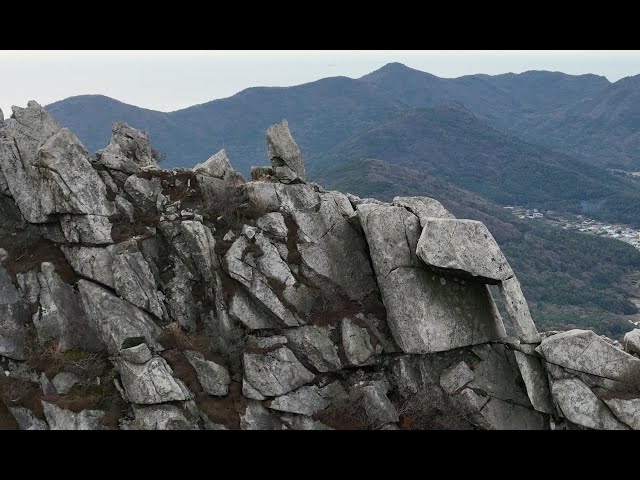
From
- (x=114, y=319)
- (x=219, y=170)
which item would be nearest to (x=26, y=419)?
(x=114, y=319)

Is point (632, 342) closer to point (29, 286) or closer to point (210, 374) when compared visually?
point (210, 374)

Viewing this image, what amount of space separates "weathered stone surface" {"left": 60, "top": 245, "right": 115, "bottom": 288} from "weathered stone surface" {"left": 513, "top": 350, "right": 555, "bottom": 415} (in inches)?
929

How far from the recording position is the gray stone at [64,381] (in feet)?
75.1

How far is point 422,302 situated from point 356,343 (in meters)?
4.58

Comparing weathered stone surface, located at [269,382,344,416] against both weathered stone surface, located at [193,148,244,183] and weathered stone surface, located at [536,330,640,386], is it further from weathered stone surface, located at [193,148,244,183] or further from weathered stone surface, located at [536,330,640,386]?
weathered stone surface, located at [193,148,244,183]

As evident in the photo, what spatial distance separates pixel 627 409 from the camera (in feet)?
71.7

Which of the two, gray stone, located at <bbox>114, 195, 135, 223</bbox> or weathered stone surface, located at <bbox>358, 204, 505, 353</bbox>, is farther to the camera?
gray stone, located at <bbox>114, 195, 135, 223</bbox>

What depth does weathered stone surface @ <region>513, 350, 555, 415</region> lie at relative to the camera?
24.3 m

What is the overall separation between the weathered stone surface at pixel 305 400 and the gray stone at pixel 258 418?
21.8 inches

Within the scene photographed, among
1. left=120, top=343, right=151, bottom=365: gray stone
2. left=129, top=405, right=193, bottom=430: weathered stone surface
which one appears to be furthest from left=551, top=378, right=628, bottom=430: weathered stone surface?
left=120, top=343, right=151, bottom=365: gray stone

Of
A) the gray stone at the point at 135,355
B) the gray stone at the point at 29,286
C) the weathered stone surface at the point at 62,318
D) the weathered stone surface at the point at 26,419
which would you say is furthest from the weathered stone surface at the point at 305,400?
the gray stone at the point at 29,286

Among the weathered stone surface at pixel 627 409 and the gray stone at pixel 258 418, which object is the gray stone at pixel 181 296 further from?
the weathered stone surface at pixel 627 409

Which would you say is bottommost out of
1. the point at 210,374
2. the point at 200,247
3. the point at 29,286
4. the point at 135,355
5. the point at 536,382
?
the point at 536,382

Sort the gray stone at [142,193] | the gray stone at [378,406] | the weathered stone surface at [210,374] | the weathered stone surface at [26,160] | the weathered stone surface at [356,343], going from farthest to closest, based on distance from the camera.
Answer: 1. the gray stone at [142,193]
2. the weathered stone surface at [26,160]
3. the weathered stone surface at [356,343]
4. the gray stone at [378,406]
5. the weathered stone surface at [210,374]
